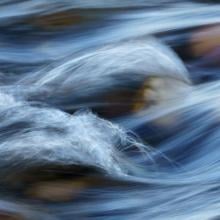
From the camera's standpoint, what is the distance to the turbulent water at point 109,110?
2.87 m

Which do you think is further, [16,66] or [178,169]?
[16,66]

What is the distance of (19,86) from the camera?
3.87 meters

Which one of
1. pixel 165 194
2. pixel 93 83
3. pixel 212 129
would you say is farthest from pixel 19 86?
pixel 165 194

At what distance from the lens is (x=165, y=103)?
144 inches

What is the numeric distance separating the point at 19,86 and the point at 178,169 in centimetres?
96

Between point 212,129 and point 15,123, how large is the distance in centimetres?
68

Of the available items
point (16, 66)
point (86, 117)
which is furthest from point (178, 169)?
point (16, 66)

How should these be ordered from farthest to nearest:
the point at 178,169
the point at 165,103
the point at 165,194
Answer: the point at 165,103
the point at 178,169
the point at 165,194

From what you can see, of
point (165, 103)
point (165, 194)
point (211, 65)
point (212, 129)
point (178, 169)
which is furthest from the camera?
point (211, 65)

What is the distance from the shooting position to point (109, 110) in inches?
142

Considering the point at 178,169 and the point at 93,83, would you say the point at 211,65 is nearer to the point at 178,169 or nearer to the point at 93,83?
the point at 93,83

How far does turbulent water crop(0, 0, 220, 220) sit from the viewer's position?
287 centimetres

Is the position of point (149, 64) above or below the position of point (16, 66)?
below

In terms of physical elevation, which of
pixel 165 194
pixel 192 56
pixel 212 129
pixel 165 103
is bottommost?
pixel 165 194
